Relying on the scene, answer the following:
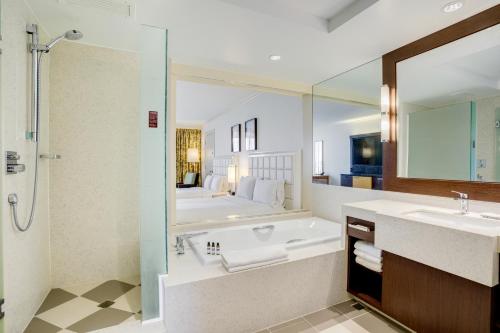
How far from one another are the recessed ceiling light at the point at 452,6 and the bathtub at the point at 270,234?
1.92 m

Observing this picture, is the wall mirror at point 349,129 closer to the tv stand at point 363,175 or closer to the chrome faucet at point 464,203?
the tv stand at point 363,175

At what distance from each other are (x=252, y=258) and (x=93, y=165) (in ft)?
5.46

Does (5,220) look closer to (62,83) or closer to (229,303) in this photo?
(62,83)

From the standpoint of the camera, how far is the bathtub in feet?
7.92

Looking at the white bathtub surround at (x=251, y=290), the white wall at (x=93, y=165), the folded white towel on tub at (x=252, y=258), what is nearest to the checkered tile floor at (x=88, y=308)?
the white wall at (x=93, y=165)

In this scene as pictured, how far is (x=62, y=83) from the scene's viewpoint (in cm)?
215

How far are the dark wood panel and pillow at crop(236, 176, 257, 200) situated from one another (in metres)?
2.30

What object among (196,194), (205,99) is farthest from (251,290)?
(205,99)

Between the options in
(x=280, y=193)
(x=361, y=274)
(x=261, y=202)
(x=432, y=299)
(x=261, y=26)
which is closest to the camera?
(x=432, y=299)

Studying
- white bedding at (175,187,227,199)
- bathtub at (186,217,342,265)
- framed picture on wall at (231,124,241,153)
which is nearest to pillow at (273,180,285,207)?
bathtub at (186,217,342,265)

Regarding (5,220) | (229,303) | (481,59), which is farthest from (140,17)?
(481,59)

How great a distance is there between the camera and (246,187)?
12.9 ft

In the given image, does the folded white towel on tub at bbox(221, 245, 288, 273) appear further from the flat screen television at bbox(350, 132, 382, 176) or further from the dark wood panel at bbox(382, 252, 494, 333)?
the flat screen television at bbox(350, 132, 382, 176)

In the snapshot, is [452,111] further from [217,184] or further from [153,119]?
[217,184]
